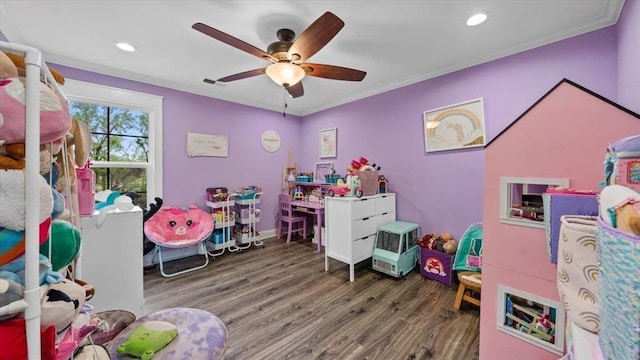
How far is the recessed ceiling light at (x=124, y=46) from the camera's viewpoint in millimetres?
2113

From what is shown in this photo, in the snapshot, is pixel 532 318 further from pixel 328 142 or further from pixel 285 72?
pixel 328 142

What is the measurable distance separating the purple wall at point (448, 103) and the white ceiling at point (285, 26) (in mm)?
139

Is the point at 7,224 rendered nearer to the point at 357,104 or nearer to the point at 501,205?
the point at 501,205

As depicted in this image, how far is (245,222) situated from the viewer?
3412 millimetres

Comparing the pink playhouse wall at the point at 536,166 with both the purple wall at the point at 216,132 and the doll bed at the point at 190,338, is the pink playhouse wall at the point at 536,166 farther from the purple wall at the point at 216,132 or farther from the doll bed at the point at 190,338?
the purple wall at the point at 216,132

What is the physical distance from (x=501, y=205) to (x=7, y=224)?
178 centimetres

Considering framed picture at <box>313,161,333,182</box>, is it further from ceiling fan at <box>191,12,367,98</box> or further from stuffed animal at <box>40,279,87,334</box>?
stuffed animal at <box>40,279,87,334</box>

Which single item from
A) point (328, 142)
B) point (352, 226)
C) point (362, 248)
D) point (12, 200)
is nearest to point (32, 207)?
point (12, 200)

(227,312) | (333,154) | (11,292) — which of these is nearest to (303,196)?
(333,154)

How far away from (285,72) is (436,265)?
2405mm

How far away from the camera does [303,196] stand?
4.04 meters

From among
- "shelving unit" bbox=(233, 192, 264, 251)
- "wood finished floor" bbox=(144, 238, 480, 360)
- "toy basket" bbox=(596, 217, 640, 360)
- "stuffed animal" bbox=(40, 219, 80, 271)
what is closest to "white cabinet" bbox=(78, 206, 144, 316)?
"wood finished floor" bbox=(144, 238, 480, 360)

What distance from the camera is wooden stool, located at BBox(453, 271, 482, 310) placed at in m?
1.91

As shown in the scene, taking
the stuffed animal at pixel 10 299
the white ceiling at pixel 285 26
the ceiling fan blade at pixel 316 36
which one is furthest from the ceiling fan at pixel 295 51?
the stuffed animal at pixel 10 299
